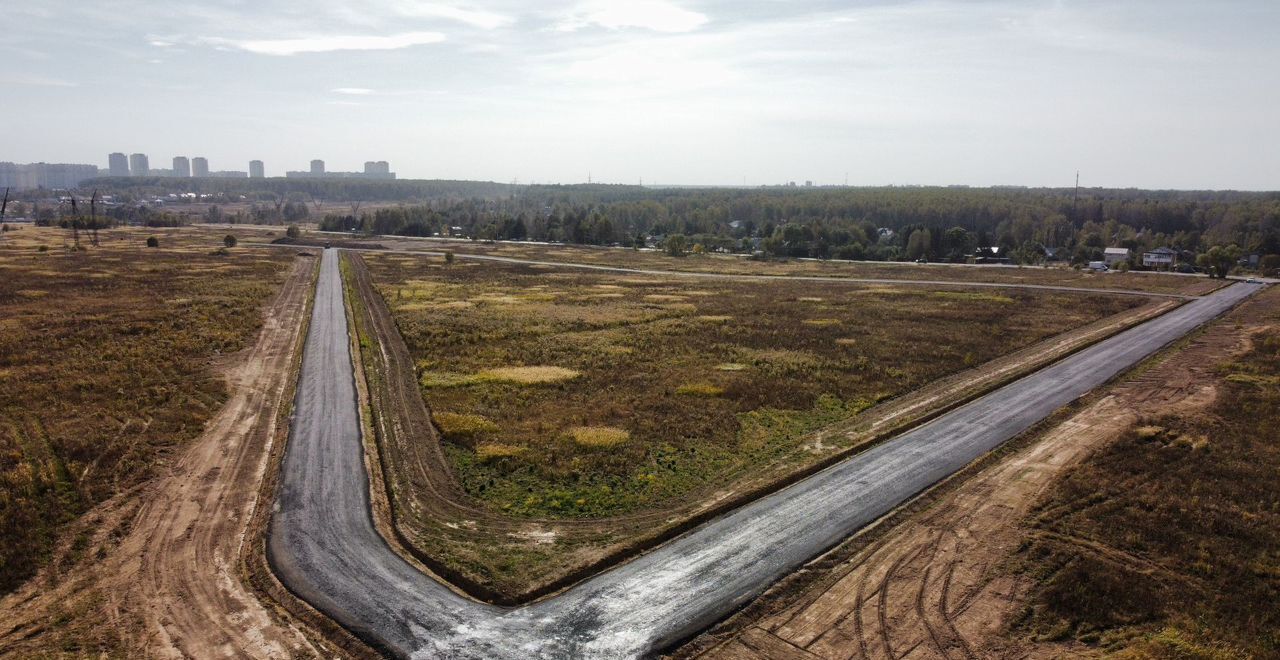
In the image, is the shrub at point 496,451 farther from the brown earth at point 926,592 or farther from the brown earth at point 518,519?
the brown earth at point 926,592

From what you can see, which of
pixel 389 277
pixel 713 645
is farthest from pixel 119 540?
pixel 389 277

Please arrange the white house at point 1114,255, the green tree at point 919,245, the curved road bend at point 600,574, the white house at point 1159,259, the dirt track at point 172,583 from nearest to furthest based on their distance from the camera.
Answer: the dirt track at point 172,583 < the curved road bend at point 600,574 < the white house at point 1159,259 < the white house at point 1114,255 < the green tree at point 919,245

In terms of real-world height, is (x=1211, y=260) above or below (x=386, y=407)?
above

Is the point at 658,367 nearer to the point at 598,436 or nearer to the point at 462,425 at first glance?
the point at 598,436

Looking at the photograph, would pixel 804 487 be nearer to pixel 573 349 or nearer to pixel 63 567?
pixel 63 567

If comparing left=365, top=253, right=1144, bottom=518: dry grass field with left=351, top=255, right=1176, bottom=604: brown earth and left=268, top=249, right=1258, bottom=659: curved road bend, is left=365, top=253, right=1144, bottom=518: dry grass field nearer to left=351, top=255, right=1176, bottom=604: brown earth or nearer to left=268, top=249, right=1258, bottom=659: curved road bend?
left=351, top=255, right=1176, bottom=604: brown earth

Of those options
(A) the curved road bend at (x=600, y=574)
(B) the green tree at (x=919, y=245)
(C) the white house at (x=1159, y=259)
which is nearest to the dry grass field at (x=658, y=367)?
(A) the curved road bend at (x=600, y=574)
